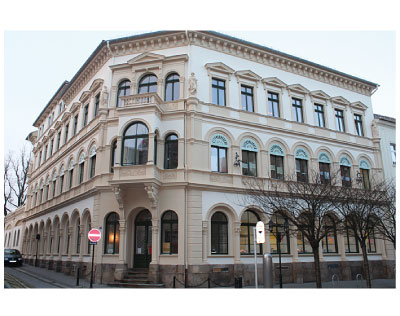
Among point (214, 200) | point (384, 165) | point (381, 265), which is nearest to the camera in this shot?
point (214, 200)

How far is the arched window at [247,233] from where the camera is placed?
20.1 m

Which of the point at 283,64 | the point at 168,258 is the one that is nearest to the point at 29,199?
the point at 168,258

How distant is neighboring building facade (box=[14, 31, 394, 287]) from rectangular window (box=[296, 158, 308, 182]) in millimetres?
135

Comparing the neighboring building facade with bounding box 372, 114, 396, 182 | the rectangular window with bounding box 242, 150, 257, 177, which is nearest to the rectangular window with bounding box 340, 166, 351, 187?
the neighboring building facade with bounding box 372, 114, 396, 182

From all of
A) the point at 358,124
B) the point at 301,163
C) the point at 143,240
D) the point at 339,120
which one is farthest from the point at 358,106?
the point at 143,240

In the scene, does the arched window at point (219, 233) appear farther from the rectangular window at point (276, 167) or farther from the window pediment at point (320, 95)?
the window pediment at point (320, 95)

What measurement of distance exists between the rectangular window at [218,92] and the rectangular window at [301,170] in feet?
22.8

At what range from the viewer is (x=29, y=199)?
128 feet

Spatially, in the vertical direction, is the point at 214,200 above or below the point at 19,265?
above

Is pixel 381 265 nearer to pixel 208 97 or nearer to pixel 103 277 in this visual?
pixel 208 97

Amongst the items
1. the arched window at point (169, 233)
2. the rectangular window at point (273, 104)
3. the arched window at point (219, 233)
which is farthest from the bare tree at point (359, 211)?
the arched window at point (169, 233)

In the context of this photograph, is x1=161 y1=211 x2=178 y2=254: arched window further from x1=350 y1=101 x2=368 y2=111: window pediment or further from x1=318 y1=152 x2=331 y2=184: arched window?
x1=350 y1=101 x2=368 y2=111: window pediment

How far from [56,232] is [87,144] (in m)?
9.06

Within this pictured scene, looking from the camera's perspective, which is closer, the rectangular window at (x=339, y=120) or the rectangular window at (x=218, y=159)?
the rectangular window at (x=218, y=159)
